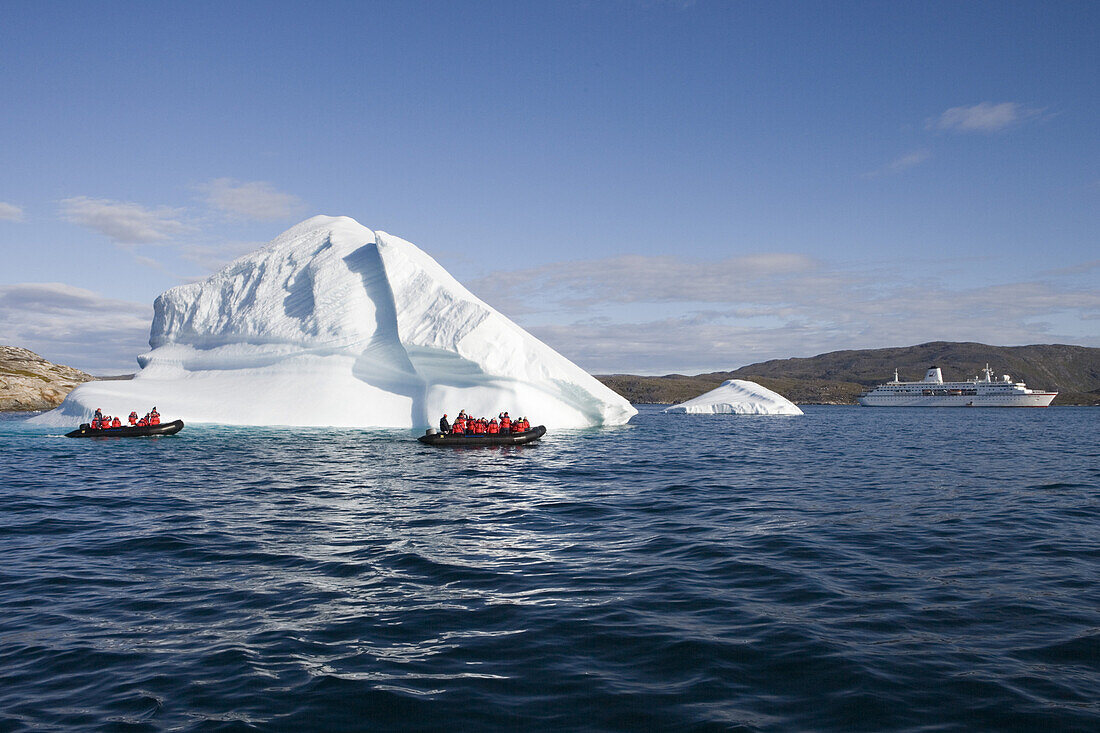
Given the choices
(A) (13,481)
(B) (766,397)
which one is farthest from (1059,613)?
(B) (766,397)

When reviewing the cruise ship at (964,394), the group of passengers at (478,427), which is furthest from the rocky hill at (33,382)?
the cruise ship at (964,394)

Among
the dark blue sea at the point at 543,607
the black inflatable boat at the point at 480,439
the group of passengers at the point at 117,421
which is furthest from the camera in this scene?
the group of passengers at the point at 117,421

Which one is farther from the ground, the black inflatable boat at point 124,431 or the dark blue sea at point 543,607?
the black inflatable boat at point 124,431

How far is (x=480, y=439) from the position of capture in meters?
29.0

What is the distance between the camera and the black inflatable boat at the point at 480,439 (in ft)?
93.2

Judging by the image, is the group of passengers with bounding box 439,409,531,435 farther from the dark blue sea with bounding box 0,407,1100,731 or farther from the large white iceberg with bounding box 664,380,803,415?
the large white iceberg with bounding box 664,380,803,415

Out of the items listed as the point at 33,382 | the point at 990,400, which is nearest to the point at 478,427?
the point at 33,382

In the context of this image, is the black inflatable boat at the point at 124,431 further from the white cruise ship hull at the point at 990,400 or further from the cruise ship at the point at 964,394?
the white cruise ship hull at the point at 990,400

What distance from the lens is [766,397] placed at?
71.1 metres

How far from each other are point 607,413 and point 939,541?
29.8 m

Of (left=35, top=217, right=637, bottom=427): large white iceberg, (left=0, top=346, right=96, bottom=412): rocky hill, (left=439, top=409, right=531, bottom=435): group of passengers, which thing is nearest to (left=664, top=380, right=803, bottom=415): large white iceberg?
(left=35, top=217, right=637, bottom=427): large white iceberg

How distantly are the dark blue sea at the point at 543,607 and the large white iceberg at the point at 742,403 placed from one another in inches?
2097

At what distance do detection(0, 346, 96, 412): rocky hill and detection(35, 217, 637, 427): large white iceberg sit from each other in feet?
214

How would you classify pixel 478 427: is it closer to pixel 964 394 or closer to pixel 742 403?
pixel 742 403
